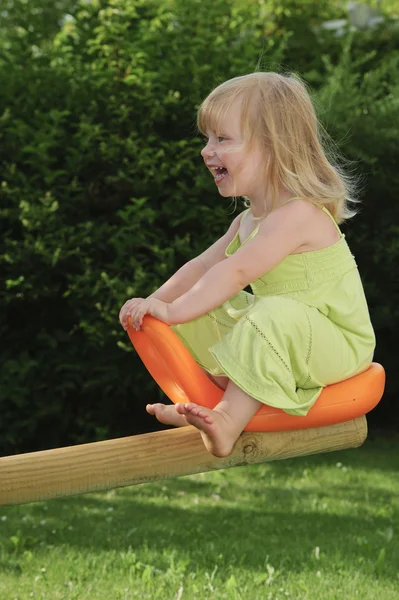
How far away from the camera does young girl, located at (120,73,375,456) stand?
8.86ft

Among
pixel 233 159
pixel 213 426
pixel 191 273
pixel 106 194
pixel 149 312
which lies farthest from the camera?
pixel 106 194

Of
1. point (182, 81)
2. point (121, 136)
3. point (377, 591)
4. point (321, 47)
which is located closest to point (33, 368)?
point (121, 136)

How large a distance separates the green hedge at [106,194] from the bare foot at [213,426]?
3446 mm

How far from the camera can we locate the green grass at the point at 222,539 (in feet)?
13.8

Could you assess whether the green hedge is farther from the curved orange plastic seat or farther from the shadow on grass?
the curved orange plastic seat

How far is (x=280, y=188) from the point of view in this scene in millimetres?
2895

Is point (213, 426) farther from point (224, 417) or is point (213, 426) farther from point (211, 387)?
point (211, 387)

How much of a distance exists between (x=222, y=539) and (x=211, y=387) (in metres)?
2.29

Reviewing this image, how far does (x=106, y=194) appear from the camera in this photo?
21.7 ft

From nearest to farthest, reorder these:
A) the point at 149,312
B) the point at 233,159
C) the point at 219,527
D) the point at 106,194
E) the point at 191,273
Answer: the point at 149,312, the point at 233,159, the point at 191,273, the point at 219,527, the point at 106,194

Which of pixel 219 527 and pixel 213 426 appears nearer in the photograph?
pixel 213 426

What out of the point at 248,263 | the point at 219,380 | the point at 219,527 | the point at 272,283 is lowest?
the point at 219,527

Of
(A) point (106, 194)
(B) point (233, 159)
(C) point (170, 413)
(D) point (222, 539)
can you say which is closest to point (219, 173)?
(B) point (233, 159)

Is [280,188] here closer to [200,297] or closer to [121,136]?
[200,297]
